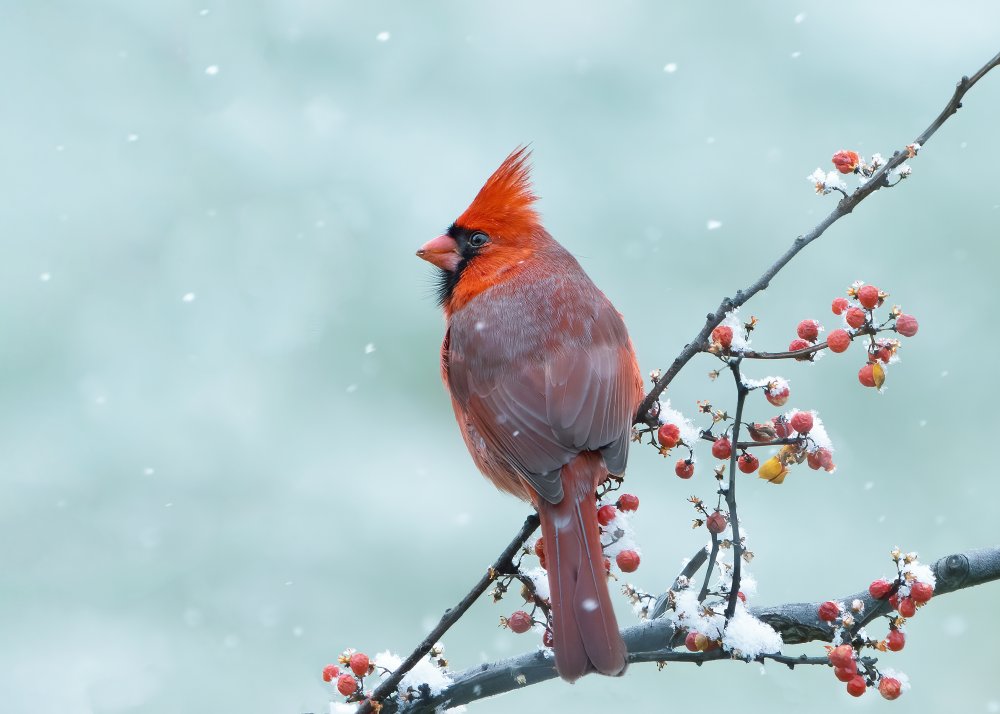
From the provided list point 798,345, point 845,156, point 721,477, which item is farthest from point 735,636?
point 845,156

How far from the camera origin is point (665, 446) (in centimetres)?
173

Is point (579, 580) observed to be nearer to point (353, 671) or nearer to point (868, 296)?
point (353, 671)

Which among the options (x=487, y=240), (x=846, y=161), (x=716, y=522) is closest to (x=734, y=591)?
(x=716, y=522)

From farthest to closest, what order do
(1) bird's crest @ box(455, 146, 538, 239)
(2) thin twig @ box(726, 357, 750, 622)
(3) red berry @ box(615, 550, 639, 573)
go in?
1. (1) bird's crest @ box(455, 146, 538, 239)
2. (3) red berry @ box(615, 550, 639, 573)
3. (2) thin twig @ box(726, 357, 750, 622)

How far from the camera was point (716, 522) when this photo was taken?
1.43 m

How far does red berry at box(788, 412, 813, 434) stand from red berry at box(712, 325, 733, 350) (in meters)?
0.16

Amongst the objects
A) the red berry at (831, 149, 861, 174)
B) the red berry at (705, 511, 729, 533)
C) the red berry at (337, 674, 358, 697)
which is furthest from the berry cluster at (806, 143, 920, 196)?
the red berry at (337, 674, 358, 697)

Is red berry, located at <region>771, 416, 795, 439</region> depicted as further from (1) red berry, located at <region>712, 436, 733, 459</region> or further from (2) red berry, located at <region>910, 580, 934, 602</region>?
(2) red berry, located at <region>910, 580, 934, 602</region>

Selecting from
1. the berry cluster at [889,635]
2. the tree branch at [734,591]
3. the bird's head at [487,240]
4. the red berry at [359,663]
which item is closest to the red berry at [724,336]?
the tree branch at [734,591]

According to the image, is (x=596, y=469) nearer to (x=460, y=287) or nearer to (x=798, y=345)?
(x=798, y=345)

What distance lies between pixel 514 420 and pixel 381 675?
→ 68cm

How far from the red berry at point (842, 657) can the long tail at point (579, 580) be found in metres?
0.30

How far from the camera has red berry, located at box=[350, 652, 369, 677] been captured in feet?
5.05

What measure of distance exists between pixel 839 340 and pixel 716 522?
1.14 feet
